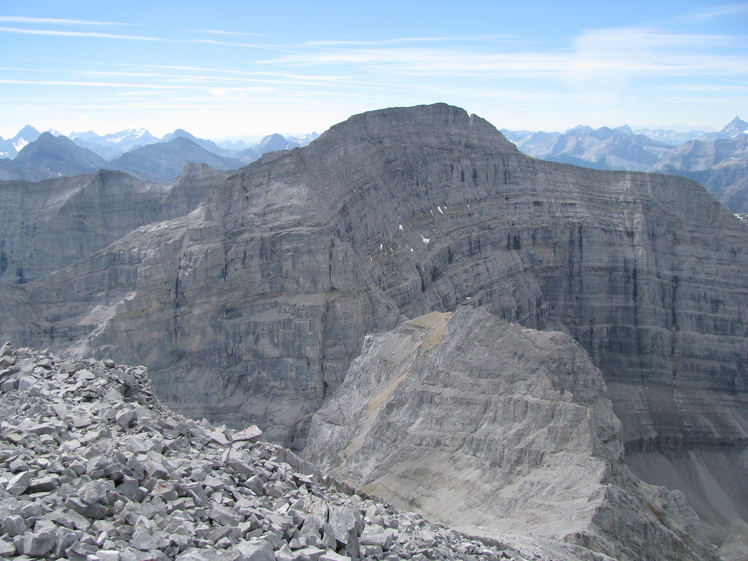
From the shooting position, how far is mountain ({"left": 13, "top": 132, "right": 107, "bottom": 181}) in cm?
16588

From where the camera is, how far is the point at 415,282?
219 feet

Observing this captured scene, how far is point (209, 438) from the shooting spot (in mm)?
17641

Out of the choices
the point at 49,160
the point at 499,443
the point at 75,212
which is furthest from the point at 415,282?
the point at 49,160

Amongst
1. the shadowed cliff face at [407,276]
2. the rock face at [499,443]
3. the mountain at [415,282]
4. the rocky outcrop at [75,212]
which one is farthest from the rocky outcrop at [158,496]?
the rocky outcrop at [75,212]

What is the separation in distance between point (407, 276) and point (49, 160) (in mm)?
139894

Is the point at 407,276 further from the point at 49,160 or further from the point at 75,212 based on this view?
the point at 49,160

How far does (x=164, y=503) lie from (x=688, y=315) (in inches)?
2771

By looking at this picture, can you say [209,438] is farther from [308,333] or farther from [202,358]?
[202,358]

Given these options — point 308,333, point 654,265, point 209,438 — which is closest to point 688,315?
point 654,265

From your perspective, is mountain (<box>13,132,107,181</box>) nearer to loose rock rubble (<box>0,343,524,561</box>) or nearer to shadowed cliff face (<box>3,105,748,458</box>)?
shadowed cliff face (<box>3,105,748,458</box>)

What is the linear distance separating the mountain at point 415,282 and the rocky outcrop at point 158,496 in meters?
38.0

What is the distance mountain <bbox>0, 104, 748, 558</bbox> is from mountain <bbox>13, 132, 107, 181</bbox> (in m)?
113

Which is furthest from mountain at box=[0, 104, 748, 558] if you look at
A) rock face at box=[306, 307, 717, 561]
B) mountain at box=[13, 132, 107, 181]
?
mountain at box=[13, 132, 107, 181]

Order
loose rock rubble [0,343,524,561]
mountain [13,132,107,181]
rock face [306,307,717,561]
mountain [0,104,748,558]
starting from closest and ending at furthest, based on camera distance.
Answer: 1. loose rock rubble [0,343,524,561]
2. rock face [306,307,717,561]
3. mountain [0,104,748,558]
4. mountain [13,132,107,181]
